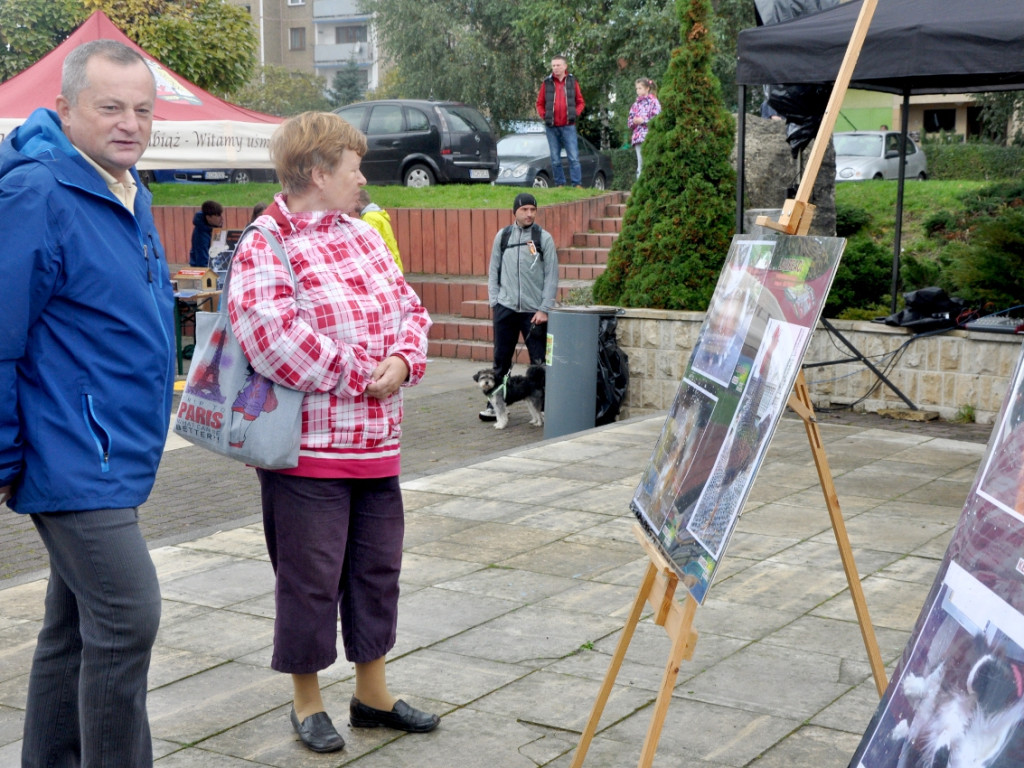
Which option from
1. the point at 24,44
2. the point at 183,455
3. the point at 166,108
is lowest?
the point at 183,455

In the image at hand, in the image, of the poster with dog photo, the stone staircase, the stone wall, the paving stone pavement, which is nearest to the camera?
the poster with dog photo

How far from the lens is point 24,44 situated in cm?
2600

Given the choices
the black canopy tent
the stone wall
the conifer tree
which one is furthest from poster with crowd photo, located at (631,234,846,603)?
the conifer tree

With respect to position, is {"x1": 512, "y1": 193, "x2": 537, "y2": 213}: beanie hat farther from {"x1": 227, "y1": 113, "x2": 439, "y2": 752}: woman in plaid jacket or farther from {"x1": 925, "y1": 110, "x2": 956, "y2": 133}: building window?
{"x1": 925, "y1": 110, "x2": 956, "y2": 133}: building window

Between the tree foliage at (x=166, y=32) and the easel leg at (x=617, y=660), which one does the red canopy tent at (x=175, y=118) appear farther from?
the tree foliage at (x=166, y=32)

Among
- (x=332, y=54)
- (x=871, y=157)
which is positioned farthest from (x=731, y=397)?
(x=332, y=54)

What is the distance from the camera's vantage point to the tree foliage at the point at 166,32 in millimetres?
24062

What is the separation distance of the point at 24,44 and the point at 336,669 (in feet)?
82.8

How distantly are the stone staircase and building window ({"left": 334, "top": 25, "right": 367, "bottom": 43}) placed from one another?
54584mm

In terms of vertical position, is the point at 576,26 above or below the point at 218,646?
above

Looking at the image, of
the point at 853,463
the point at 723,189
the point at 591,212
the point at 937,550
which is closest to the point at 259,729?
the point at 937,550

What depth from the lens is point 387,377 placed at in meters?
3.43

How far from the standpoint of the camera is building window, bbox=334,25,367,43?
67375mm

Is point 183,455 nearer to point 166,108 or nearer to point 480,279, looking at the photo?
point 166,108
